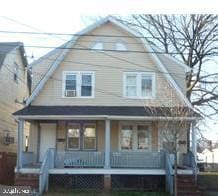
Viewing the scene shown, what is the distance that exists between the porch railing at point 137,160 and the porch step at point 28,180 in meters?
3.72

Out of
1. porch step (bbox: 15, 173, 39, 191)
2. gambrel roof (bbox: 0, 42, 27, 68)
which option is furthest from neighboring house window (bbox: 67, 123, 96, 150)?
gambrel roof (bbox: 0, 42, 27, 68)

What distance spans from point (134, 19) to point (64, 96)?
44.3 ft

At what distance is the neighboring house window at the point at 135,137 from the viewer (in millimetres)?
23289

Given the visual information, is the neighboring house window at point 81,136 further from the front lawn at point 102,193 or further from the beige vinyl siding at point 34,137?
the front lawn at point 102,193

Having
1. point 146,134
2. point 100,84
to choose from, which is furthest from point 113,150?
point 100,84

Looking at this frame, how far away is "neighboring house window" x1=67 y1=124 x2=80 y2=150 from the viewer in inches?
914

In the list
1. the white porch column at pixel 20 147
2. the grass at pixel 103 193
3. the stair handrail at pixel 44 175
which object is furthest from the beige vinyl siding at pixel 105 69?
the grass at pixel 103 193

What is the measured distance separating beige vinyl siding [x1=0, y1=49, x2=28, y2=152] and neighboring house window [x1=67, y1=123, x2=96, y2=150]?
454cm

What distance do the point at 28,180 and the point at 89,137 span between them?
4656 mm

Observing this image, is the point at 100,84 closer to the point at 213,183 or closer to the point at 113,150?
the point at 113,150

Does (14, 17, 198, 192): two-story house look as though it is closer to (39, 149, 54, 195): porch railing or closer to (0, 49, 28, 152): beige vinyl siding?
(39, 149, 54, 195): porch railing

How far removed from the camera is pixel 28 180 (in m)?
19.9

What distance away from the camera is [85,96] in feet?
75.7

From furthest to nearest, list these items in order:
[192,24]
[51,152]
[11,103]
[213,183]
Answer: [192,24] → [11,103] → [213,183] → [51,152]
